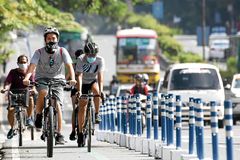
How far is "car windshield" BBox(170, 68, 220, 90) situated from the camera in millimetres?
32469

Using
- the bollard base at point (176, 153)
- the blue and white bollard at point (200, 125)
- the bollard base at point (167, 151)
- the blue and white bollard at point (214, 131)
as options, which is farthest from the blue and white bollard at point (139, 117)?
the blue and white bollard at point (214, 131)

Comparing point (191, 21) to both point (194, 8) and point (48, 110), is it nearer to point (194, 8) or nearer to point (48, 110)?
point (194, 8)

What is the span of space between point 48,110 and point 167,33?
8098 cm

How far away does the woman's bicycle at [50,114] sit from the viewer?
17.1 metres

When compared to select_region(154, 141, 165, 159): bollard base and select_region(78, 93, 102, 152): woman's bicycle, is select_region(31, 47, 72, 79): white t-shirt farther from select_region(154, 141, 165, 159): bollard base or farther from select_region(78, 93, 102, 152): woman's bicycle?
select_region(154, 141, 165, 159): bollard base

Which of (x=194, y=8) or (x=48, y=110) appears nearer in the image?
(x=48, y=110)

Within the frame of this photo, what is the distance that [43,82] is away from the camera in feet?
58.6

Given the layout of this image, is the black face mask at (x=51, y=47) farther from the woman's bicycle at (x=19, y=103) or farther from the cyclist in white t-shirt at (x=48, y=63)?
the woman's bicycle at (x=19, y=103)

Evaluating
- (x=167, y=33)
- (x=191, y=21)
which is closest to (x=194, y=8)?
(x=191, y=21)

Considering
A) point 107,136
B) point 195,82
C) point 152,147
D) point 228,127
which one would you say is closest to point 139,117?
point 152,147

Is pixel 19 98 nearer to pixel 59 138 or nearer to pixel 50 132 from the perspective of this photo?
pixel 59 138

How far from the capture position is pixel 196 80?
32594mm

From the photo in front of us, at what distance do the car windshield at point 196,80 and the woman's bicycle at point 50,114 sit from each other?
15.1 m

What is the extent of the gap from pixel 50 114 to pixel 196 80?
51.5 feet
